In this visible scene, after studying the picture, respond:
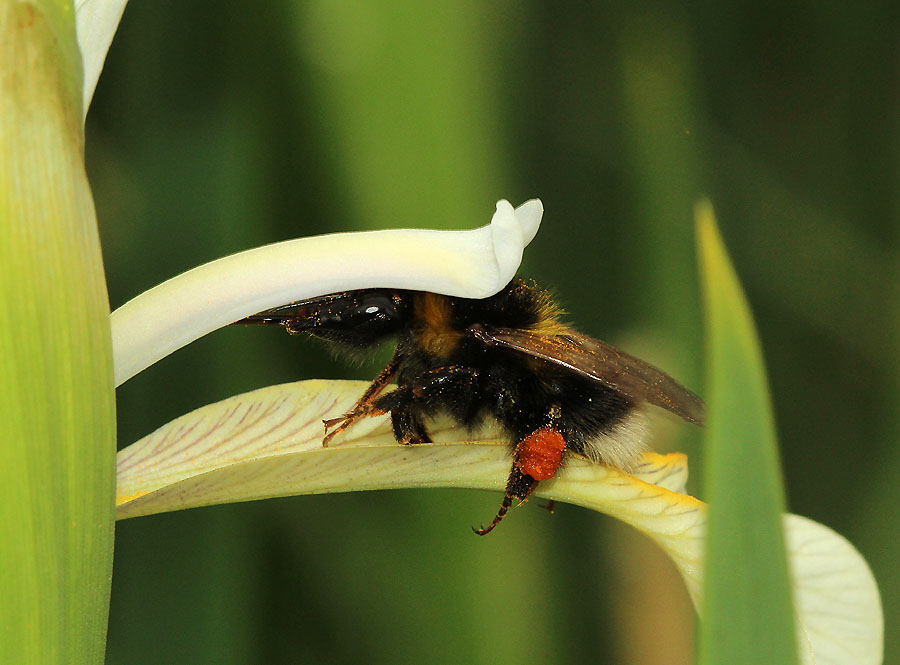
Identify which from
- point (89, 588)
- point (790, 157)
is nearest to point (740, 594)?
point (89, 588)

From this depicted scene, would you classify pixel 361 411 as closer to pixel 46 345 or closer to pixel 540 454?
pixel 540 454

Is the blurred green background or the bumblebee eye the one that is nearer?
the bumblebee eye

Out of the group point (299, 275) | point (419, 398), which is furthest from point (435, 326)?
point (299, 275)

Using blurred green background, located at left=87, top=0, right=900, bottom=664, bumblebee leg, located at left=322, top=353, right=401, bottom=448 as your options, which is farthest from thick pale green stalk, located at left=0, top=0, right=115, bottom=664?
blurred green background, located at left=87, top=0, right=900, bottom=664

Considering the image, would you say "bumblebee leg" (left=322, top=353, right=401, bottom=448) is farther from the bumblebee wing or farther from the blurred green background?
the blurred green background

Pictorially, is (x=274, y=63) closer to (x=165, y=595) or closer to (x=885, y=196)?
(x=165, y=595)

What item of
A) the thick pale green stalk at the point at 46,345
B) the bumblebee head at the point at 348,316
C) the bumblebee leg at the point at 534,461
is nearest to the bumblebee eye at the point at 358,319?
the bumblebee head at the point at 348,316

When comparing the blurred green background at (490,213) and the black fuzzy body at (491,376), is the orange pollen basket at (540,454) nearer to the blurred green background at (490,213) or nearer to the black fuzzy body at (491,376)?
the black fuzzy body at (491,376)
